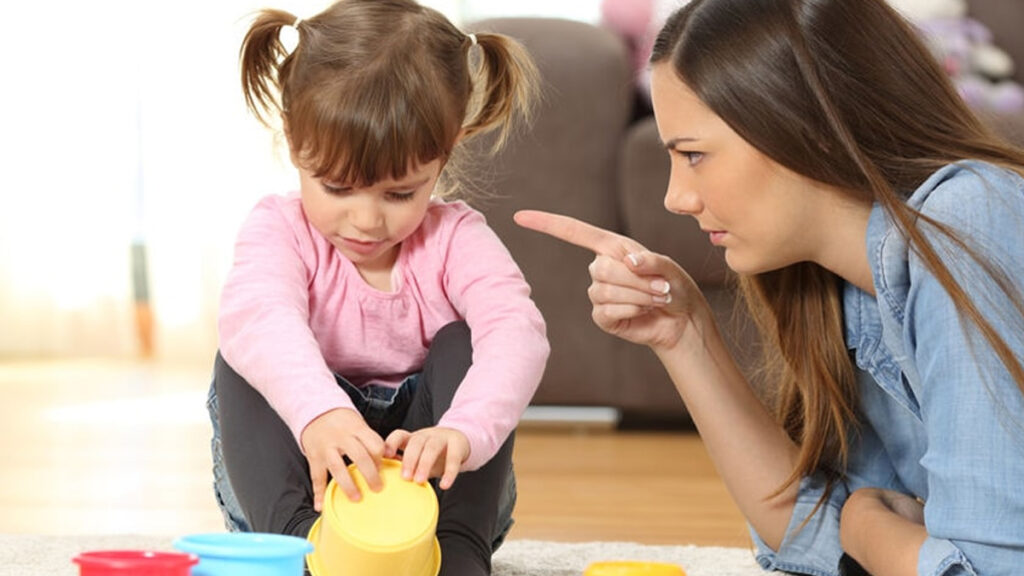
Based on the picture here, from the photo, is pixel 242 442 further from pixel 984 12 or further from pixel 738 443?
pixel 984 12

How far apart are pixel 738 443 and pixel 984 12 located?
155 centimetres

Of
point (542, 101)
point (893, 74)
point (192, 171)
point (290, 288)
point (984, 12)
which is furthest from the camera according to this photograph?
point (192, 171)

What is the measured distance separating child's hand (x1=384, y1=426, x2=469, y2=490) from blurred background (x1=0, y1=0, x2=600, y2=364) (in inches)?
98.7

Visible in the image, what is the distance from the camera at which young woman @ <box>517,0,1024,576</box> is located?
3.09 feet

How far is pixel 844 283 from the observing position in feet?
3.89

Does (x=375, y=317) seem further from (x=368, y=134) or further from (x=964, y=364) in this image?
(x=964, y=364)

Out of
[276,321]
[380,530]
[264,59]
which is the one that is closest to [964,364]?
[380,530]

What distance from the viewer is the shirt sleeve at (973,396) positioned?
3.04ft

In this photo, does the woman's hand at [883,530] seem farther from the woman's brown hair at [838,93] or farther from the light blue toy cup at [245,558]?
the light blue toy cup at [245,558]

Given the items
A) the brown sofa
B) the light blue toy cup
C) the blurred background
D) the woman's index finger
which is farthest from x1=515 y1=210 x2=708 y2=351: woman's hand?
the blurred background

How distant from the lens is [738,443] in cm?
122

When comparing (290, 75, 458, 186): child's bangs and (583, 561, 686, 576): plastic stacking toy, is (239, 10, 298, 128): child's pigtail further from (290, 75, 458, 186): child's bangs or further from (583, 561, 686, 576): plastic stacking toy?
(583, 561, 686, 576): plastic stacking toy

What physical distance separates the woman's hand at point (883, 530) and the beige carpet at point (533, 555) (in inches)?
4.9

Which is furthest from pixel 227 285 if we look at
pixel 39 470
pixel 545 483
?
pixel 39 470
